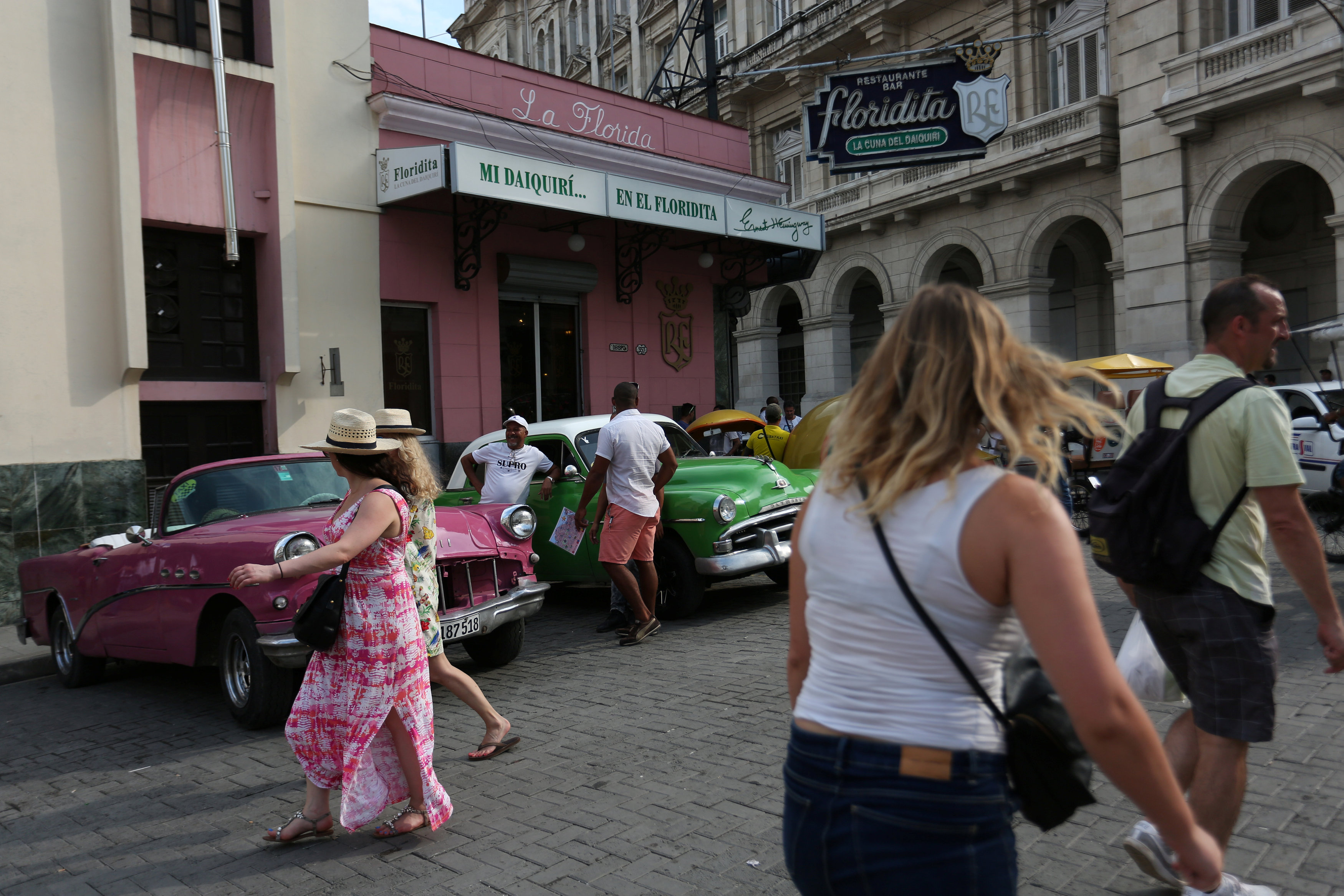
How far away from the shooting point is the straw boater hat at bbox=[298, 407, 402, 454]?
4.03 metres

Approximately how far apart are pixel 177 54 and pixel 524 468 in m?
6.08

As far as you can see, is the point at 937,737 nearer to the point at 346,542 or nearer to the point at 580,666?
the point at 346,542

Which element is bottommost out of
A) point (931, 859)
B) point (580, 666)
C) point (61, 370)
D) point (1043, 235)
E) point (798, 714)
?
point (580, 666)

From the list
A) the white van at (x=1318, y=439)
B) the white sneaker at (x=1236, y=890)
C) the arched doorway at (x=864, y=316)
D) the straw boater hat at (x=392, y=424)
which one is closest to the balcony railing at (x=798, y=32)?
the arched doorway at (x=864, y=316)

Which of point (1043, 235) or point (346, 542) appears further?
A: point (1043, 235)

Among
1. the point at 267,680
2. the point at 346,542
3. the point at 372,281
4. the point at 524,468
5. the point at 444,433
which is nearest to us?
the point at 346,542

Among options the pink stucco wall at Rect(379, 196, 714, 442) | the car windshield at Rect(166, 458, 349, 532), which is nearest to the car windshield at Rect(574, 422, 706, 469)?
the car windshield at Rect(166, 458, 349, 532)

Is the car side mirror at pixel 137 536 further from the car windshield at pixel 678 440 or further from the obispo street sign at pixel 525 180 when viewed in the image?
the obispo street sign at pixel 525 180

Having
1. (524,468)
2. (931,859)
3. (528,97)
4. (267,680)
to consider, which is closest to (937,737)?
(931,859)

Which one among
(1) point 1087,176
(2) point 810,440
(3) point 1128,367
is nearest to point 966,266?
(1) point 1087,176

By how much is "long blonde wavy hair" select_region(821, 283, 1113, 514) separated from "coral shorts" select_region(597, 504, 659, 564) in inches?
230

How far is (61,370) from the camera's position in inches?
396

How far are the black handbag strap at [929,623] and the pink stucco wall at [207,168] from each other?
35.3 ft

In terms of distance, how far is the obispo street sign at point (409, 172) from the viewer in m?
11.5
